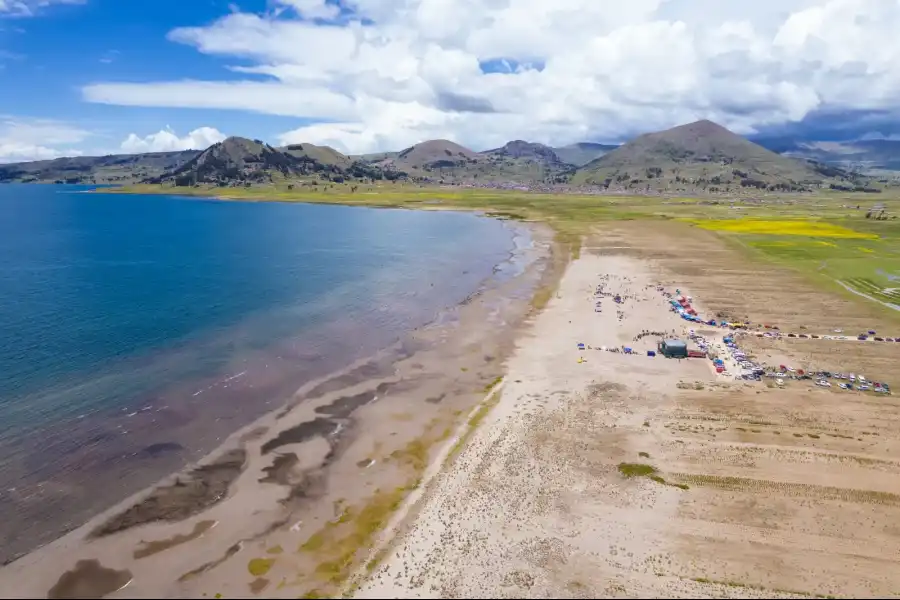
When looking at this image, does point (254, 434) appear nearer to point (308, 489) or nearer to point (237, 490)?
point (237, 490)

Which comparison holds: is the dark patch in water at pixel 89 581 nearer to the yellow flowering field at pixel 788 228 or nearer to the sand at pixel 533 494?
the sand at pixel 533 494

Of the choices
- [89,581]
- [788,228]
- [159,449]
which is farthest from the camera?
[788,228]

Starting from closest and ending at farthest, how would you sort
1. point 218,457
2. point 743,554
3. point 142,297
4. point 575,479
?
point 743,554, point 575,479, point 218,457, point 142,297

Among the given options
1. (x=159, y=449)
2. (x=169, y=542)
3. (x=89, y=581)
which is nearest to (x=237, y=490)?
(x=169, y=542)

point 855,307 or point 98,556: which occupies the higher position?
point 855,307

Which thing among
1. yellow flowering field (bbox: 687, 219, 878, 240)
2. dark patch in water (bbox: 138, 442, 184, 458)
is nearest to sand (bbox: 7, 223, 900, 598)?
dark patch in water (bbox: 138, 442, 184, 458)

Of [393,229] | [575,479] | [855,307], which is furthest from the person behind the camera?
[393,229]

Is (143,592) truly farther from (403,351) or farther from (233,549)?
(403,351)

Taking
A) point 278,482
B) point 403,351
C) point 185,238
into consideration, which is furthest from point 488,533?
point 185,238
